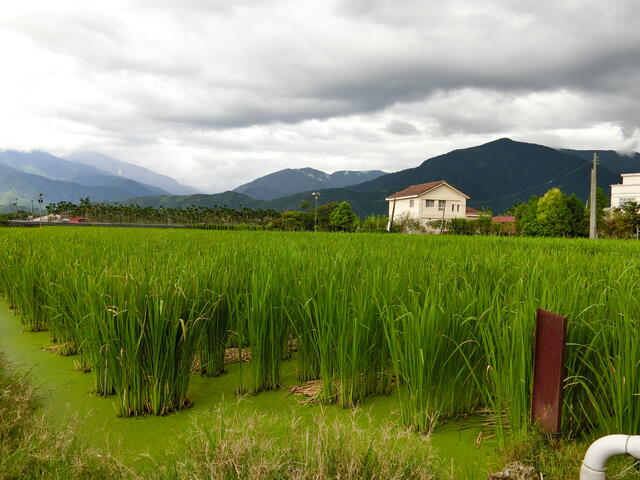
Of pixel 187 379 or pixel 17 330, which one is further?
pixel 17 330

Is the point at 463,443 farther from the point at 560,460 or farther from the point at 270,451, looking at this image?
the point at 270,451

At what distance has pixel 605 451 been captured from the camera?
4.35ft

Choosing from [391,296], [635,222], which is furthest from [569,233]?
[391,296]

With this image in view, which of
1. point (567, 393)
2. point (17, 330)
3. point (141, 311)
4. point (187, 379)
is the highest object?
point (141, 311)

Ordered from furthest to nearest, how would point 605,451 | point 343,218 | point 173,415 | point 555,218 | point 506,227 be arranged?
point 343,218 → point 506,227 → point 555,218 → point 173,415 → point 605,451

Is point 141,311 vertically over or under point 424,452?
over

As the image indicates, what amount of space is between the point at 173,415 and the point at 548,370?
6.66 feet

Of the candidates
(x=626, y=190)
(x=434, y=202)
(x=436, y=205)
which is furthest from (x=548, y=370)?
(x=626, y=190)

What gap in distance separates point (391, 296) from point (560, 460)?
1217mm

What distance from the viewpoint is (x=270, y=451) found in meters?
1.59

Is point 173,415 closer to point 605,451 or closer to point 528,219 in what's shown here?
point 605,451

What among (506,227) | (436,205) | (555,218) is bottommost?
(506,227)

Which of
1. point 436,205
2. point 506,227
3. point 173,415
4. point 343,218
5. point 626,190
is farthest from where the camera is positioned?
point 343,218

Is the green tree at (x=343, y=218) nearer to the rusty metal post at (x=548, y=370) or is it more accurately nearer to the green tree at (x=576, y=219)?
the green tree at (x=576, y=219)
